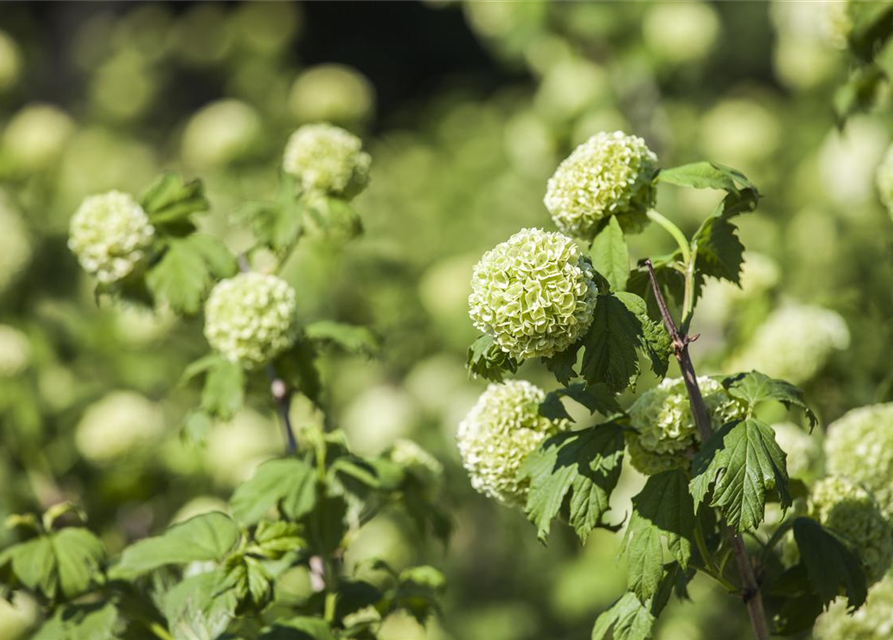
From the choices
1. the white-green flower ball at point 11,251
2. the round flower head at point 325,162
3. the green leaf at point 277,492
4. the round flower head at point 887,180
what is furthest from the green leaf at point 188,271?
the white-green flower ball at point 11,251

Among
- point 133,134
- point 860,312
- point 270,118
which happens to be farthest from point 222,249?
point 133,134

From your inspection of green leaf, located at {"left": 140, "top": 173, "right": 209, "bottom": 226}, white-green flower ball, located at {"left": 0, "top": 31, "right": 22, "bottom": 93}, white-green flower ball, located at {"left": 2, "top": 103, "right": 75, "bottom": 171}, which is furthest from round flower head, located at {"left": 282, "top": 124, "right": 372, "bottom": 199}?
white-green flower ball, located at {"left": 2, "top": 103, "right": 75, "bottom": 171}

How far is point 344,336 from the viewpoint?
2.04 m

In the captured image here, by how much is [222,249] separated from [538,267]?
939mm

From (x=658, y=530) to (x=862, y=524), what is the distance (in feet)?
1.44

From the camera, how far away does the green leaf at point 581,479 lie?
1.44 metres

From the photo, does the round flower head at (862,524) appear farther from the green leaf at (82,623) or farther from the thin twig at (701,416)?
the green leaf at (82,623)

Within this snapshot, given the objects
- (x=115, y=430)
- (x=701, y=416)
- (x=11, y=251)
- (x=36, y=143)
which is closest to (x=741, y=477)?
(x=701, y=416)

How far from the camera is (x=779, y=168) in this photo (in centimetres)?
512

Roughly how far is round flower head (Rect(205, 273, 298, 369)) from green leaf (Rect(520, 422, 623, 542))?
65cm

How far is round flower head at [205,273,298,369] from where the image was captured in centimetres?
191

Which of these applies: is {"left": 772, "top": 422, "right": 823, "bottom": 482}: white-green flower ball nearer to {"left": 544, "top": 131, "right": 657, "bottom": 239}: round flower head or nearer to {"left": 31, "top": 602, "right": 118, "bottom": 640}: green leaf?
{"left": 544, "top": 131, "right": 657, "bottom": 239}: round flower head

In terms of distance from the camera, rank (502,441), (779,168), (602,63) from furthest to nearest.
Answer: (779,168) → (602,63) → (502,441)

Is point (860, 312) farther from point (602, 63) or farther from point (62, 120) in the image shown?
point (62, 120)
